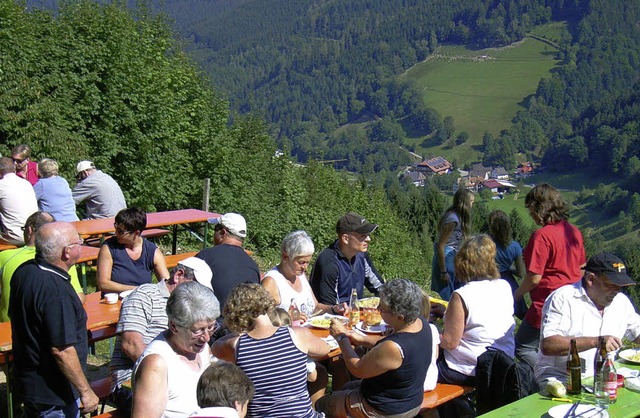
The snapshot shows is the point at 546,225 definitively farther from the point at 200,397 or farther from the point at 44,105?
the point at 44,105

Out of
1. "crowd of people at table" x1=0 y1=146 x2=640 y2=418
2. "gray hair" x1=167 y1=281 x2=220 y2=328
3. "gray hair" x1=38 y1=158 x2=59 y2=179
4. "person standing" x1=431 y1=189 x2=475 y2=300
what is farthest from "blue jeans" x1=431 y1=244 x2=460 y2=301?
"gray hair" x1=38 y1=158 x2=59 y2=179

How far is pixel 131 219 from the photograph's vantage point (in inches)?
210

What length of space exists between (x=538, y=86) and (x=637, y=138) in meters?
45.1

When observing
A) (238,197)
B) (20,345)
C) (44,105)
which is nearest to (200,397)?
(20,345)

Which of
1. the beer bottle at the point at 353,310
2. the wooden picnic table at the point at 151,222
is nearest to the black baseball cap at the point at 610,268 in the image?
the beer bottle at the point at 353,310

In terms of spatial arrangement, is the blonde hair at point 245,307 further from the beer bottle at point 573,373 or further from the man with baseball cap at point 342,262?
the man with baseball cap at point 342,262

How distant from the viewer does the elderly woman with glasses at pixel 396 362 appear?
400 cm

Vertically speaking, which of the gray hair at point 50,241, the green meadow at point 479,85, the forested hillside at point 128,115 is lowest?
the green meadow at point 479,85

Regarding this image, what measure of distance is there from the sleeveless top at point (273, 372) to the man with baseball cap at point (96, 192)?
17.7 feet

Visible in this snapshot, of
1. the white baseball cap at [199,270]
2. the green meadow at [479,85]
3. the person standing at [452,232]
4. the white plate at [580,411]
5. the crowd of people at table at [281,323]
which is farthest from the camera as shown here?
the green meadow at [479,85]

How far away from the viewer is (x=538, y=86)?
159 meters

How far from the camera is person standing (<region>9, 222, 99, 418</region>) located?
3.69 meters

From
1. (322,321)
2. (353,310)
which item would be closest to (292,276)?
(322,321)

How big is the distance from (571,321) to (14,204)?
5.61 m
